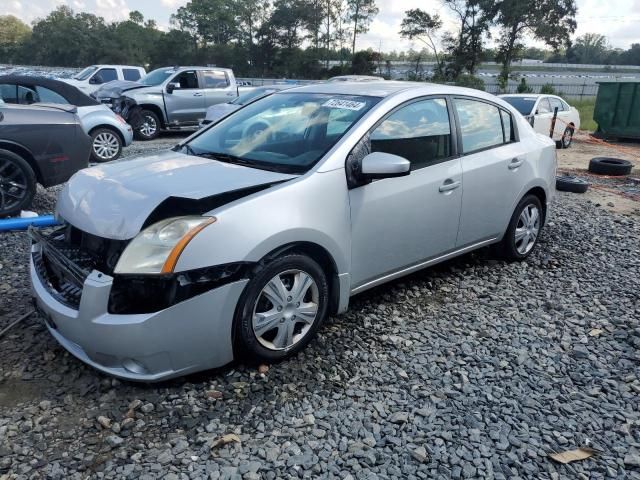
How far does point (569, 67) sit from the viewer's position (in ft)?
214

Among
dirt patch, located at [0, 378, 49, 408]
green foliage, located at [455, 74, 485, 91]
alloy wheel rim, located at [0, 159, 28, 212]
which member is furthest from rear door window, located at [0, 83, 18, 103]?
green foliage, located at [455, 74, 485, 91]

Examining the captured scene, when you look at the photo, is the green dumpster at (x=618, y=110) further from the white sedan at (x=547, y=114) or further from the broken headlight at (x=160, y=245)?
the broken headlight at (x=160, y=245)

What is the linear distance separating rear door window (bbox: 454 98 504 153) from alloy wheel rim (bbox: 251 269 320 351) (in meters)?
1.84

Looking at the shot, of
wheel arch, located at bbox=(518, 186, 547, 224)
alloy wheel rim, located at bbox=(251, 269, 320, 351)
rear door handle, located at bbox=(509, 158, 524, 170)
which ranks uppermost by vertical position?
rear door handle, located at bbox=(509, 158, 524, 170)

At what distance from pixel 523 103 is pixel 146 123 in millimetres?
9717

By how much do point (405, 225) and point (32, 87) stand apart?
23.9ft

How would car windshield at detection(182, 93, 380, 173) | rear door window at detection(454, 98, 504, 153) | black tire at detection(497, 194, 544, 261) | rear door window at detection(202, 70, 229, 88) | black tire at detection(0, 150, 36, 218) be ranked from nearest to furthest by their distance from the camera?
car windshield at detection(182, 93, 380, 173) → rear door window at detection(454, 98, 504, 153) → black tire at detection(497, 194, 544, 261) → black tire at detection(0, 150, 36, 218) → rear door window at detection(202, 70, 229, 88)

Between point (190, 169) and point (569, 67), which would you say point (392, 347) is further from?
point (569, 67)

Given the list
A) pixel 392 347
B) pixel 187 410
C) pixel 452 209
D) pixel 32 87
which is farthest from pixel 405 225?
pixel 32 87

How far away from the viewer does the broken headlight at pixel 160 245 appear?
8.70 feet

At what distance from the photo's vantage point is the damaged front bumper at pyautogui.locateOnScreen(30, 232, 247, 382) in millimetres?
2633

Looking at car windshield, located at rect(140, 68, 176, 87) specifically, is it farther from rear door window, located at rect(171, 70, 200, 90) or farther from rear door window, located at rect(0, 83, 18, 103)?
rear door window, located at rect(0, 83, 18, 103)

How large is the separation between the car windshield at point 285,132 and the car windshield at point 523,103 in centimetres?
1080

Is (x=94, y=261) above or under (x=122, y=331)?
above
